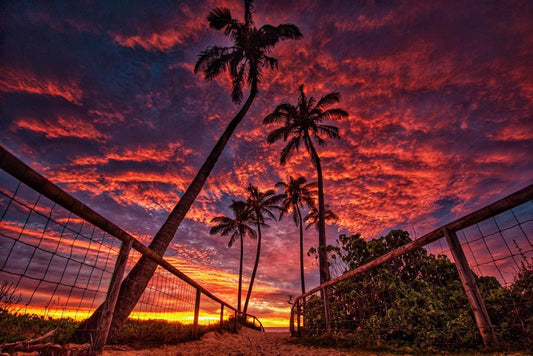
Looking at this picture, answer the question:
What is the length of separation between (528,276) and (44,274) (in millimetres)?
5938

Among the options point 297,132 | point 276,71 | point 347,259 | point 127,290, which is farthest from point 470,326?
point 297,132

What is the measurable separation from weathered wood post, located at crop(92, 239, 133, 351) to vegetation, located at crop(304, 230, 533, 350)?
4186mm

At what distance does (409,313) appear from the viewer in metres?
4.11

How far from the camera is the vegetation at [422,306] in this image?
302 cm

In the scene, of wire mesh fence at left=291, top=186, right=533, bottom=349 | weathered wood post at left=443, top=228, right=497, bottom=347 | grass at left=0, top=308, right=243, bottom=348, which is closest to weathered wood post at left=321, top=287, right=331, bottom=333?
wire mesh fence at left=291, top=186, right=533, bottom=349

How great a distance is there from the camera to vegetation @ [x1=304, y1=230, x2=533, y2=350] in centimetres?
302

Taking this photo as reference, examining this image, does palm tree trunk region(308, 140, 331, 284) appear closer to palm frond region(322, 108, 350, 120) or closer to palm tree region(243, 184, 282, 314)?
palm frond region(322, 108, 350, 120)

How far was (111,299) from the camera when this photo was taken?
3.14m

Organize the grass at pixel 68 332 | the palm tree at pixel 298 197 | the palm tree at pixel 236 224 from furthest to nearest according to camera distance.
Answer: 1. the palm tree at pixel 236 224
2. the palm tree at pixel 298 197
3. the grass at pixel 68 332

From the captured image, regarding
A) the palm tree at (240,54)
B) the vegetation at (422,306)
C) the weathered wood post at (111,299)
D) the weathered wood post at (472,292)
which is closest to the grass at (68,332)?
the weathered wood post at (111,299)

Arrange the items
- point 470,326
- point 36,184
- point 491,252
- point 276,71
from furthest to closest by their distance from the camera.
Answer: point 276,71, point 470,326, point 491,252, point 36,184

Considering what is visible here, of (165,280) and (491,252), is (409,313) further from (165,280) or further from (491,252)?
(165,280)

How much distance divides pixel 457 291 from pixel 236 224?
84.2ft

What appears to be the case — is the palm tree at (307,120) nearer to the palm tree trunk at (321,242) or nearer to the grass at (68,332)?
the palm tree trunk at (321,242)
